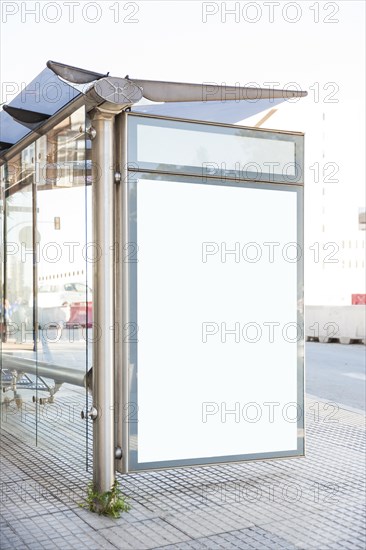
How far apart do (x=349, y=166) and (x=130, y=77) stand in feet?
232

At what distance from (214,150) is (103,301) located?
1.47 meters

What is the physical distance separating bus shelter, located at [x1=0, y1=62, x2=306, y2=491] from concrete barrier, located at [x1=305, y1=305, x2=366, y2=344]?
1515 centimetres

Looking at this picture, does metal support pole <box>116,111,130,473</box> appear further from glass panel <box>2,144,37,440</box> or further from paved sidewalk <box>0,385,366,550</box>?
glass panel <box>2,144,37,440</box>

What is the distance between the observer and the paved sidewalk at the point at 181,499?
4488 millimetres

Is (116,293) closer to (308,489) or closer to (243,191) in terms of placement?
(243,191)

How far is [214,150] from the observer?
564 cm

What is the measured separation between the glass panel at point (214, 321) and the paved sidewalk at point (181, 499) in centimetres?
31

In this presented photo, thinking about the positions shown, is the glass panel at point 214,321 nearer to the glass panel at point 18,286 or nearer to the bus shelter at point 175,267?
the bus shelter at point 175,267

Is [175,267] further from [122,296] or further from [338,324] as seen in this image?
[338,324]

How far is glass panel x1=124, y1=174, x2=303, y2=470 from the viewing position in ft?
17.7

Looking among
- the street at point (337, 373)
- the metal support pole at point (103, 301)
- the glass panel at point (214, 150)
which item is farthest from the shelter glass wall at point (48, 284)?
the street at point (337, 373)

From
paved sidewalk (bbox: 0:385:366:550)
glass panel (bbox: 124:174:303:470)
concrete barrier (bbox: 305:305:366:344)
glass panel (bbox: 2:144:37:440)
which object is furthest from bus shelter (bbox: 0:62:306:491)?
concrete barrier (bbox: 305:305:366:344)

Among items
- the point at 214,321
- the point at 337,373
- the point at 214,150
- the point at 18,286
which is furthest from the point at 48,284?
the point at 337,373

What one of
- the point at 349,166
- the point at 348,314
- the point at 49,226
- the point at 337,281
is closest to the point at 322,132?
the point at 349,166
